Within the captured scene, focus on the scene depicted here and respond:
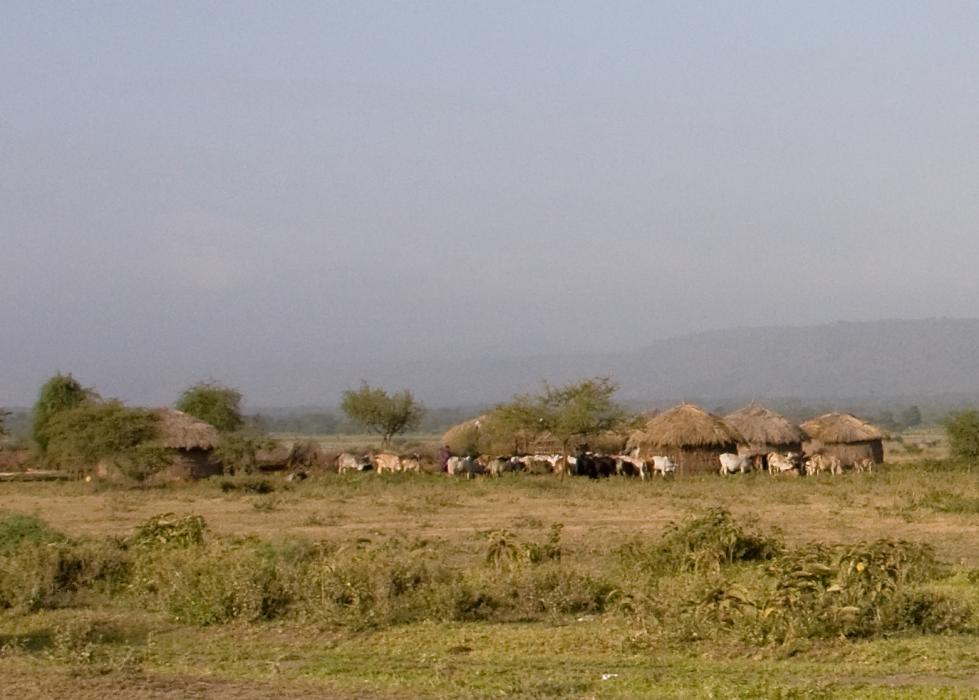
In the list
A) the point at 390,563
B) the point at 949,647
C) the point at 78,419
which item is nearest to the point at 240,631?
the point at 390,563

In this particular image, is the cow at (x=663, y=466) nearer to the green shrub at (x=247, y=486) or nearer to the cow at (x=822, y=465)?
the cow at (x=822, y=465)

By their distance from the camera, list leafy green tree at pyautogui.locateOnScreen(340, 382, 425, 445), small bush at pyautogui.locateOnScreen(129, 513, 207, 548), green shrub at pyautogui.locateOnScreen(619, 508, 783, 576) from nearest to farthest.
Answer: green shrub at pyautogui.locateOnScreen(619, 508, 783, 576) < small bush at pyautogui.locateOnScreen(129, 513, 207, 548) < leafy green tree at pyautogui.locateOnScreen(340, 382, 425, 445)

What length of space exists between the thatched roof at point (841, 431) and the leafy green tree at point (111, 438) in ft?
68.3

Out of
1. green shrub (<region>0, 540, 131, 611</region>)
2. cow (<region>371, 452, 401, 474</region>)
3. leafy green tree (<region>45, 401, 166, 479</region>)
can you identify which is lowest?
green shrub (<region>0, 540, 131, 611</region>)

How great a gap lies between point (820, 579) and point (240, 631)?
191 inches

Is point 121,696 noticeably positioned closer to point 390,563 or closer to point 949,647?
point 390,563

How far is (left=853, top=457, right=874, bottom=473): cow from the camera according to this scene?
37344 millimetres

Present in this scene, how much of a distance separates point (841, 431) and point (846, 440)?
34 centimetres

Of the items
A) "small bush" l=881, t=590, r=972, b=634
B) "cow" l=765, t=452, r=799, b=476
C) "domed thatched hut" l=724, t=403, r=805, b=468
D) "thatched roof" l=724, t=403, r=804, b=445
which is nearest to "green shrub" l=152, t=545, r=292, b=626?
"small bush" l=881, t=590, r=972, b=634

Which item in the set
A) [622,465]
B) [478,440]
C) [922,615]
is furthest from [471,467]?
[922,615]

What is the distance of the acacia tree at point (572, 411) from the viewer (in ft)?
126

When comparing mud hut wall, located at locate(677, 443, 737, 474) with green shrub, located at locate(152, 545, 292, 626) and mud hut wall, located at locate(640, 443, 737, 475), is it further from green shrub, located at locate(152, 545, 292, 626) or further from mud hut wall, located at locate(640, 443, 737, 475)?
green shrub, located at locate(152, 545, 292, 626)

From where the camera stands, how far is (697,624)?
1050 cm

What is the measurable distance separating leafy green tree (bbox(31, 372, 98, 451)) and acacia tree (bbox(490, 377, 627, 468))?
14.9m
